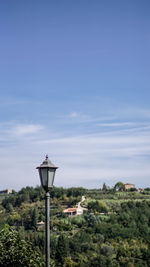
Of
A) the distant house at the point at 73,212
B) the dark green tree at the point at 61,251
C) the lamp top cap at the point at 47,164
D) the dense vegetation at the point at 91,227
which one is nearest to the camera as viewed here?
the lamp top cap at the point at 47,164

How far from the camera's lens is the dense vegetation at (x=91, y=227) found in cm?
4791

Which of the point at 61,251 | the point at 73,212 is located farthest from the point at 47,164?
the point at 73,212

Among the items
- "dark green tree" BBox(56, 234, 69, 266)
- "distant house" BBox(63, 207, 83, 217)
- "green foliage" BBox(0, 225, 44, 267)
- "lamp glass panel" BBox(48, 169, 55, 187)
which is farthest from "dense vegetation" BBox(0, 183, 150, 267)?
"lamp glass panel" BBox(48, 169, 55, 187)

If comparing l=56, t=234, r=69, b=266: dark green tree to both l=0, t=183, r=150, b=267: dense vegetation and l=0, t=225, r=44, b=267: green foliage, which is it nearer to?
l=0, t=183, r=150, b=267: dense vegetation

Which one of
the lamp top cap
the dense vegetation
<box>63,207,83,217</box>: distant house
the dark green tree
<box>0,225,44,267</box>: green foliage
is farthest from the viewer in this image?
<box>63,207,83,217</box>: distant house

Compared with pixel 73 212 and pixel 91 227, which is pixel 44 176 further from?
pixel 73 212

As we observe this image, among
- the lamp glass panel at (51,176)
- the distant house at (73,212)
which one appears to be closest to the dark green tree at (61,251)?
the distant house at (73,212)

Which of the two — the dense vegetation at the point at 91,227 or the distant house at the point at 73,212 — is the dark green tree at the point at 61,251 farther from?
the distant house at the point at 73,212

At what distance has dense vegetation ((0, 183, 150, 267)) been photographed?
47.9 meters

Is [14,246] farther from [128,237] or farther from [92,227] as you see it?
[92,227]

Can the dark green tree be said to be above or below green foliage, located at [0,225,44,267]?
below

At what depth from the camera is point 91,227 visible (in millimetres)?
61281

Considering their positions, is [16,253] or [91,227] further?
[91,227]

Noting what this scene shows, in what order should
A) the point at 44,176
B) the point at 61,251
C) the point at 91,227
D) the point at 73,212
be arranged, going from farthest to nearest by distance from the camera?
the point at 73,212 → the point at 91,227 → the point at 61,251 → the point at 44,176
